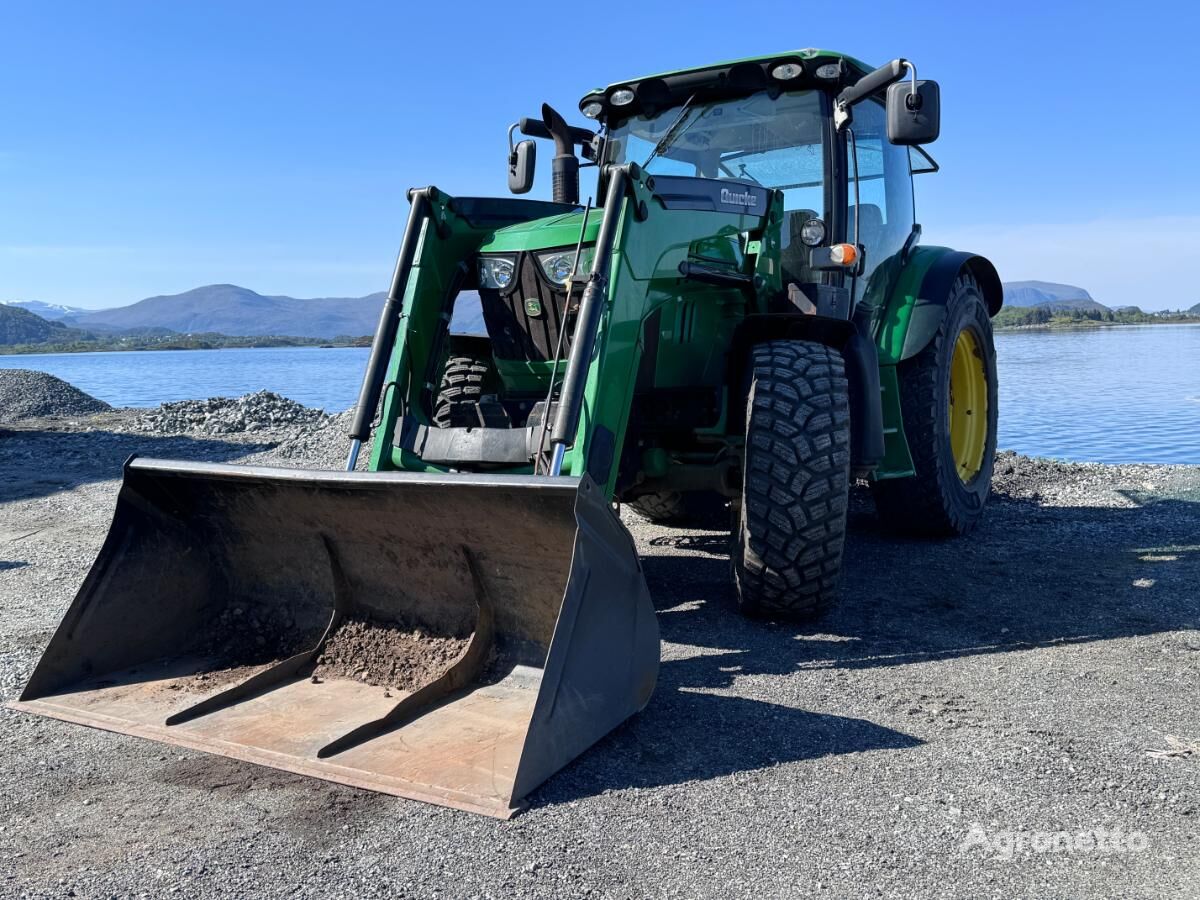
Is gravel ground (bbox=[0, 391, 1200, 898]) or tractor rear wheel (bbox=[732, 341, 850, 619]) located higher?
tractor rear wheel (bbox=[732, 341, 850, 619])

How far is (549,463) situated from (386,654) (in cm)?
95

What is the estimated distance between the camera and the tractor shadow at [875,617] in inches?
134

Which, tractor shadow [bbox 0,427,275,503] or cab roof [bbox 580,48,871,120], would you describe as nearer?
cab roof [bbox 580,48,871,120]

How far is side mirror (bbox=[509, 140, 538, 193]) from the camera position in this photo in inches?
229

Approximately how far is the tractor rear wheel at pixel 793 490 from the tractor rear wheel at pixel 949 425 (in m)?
1.93

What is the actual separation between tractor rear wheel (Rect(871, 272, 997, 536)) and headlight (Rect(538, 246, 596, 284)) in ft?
8.38

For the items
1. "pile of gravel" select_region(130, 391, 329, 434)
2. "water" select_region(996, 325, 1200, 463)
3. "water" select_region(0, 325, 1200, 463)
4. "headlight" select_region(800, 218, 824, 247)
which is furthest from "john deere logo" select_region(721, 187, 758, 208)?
"pile of gravel" select_region(130, 391, 329, 434)

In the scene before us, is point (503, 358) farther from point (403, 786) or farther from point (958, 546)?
point (958, 546)

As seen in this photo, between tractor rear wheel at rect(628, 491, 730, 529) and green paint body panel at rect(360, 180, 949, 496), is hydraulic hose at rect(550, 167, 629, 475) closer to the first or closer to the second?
green paint body panel at rect(360, 180, 949, 496)

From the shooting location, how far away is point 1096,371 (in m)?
22.9

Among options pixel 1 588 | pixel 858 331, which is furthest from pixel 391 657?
pixel 1 588

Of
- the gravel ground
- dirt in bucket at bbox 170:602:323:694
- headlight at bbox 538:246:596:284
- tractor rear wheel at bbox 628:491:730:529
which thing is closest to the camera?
the gravel ground

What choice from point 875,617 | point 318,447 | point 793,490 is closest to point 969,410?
point 875,617

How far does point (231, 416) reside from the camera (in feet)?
52.8
